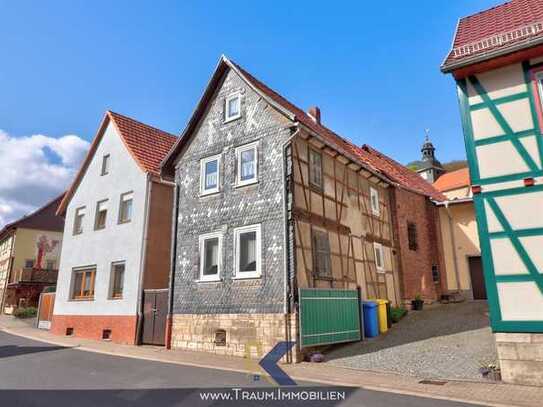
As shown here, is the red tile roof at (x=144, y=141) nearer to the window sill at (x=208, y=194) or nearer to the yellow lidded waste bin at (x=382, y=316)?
the window sill at (x=208, y=194)

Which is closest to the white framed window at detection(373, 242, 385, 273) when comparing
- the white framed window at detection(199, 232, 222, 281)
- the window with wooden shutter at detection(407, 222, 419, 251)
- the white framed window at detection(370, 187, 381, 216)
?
the white framed window at detection(370, 187, 381, 216)

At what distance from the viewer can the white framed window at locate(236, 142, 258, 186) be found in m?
13.8

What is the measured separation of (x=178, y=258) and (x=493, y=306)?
10.2 meters

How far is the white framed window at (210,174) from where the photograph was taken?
14922mm

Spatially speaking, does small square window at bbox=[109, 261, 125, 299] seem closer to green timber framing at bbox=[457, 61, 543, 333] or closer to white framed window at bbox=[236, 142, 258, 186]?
white framed window at bbox=[236, 142, 258, 186]

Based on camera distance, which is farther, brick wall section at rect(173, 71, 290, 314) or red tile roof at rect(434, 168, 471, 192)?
red tile roof at rect(434, 168, 471, 192)

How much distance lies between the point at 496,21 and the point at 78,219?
19.8 meters

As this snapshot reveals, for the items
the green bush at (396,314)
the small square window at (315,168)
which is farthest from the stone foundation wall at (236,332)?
the green bush at (396,314)

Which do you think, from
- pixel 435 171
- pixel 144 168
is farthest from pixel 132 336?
pixel 435 171

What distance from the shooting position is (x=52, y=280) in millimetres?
33188

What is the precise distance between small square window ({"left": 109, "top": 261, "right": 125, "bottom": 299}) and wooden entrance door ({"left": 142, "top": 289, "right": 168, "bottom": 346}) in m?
1.96

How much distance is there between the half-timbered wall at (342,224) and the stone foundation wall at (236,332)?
4.84ft

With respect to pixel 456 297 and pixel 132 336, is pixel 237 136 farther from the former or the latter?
pixel 456 297

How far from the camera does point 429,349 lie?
441 inches
